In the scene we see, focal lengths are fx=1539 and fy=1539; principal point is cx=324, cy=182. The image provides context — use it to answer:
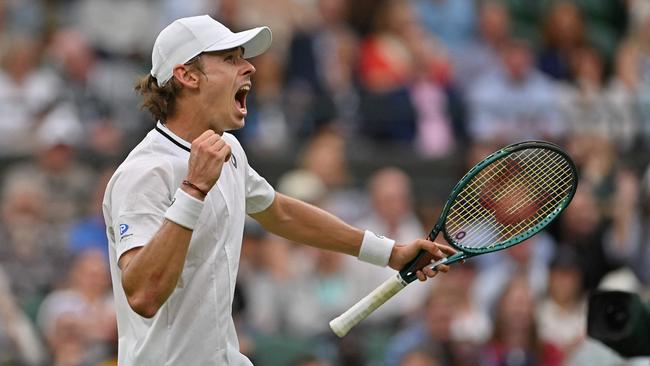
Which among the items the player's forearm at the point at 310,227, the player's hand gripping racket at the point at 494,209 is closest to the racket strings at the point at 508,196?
the player's hand gripping racket at the point at 494,209

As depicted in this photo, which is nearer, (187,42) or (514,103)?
(187,42)

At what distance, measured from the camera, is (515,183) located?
21.8 feet

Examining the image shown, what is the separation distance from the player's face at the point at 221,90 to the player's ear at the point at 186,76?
0.03 m

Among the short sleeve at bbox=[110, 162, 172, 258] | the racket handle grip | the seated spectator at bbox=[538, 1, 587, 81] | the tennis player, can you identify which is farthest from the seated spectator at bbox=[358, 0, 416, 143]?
the short sleeve at bbox=[110, 162, 172, 258]

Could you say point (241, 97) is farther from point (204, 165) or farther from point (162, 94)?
point (204, 165)

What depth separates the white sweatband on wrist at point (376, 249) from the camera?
620 cm

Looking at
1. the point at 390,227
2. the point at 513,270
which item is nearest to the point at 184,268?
the point at 390,227

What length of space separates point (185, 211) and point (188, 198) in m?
0.05

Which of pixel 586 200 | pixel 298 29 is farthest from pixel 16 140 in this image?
pixel 586 200

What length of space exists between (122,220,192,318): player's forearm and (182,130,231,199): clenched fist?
169 millimetres

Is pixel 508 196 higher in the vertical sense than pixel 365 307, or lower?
higher

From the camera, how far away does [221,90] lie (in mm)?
5637

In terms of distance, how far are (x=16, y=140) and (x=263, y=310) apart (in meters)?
2.78

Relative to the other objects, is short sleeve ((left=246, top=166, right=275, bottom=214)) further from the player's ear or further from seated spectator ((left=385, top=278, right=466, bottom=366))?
seated spectator ((left=385, top=278, right=466, bottom=366))
